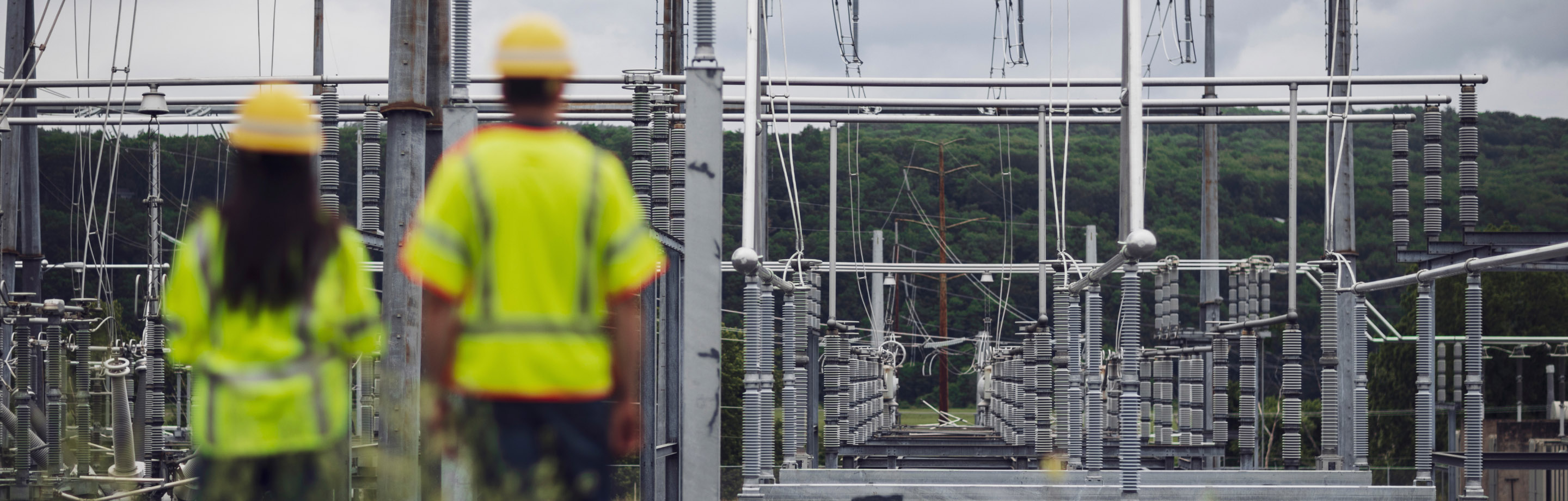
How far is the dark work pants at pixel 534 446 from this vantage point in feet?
8.02

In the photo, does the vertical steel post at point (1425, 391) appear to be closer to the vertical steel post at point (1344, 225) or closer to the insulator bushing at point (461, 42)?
the vertical steel post at point (1344, 225)

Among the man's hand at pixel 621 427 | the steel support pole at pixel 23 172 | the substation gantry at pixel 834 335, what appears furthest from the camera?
the steel support pole at pixel 23 172

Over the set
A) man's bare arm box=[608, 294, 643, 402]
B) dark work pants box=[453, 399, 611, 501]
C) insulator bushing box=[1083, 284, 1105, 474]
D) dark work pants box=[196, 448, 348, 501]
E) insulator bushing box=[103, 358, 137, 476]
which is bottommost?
insulator bushing box=[103, 358, 137, 476]

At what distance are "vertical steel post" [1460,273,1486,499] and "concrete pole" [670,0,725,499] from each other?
3885 millimetres

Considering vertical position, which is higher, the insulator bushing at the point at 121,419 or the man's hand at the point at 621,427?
the man's hand at the point at 621,427

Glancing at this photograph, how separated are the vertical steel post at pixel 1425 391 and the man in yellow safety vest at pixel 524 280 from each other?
584cm

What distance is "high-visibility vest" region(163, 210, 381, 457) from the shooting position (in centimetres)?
270

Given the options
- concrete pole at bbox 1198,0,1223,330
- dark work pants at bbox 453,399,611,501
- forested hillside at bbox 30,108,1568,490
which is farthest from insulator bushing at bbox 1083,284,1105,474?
forested hillside at bbox 30,108,1568,490

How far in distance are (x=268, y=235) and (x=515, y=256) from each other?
590 millimetres

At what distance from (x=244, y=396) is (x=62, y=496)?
8622 mm

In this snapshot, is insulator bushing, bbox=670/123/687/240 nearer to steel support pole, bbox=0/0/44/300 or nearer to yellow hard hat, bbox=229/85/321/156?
yellow hard hat, bbox=229/85/321/156

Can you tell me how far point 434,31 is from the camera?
265 inches

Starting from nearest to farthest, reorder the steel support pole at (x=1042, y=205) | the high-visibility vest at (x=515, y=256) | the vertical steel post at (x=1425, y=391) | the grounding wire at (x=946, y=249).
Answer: the high-visibility vest at (x=515, y=256) → the vertical steel post at (x=1425, y=391) → the steel support pole at (x=1042, y=205) → the grounding wire at (x=946, y=249)

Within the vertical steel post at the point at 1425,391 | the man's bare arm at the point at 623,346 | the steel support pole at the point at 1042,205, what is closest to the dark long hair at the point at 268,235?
the man's bare arm at the point at 623,346
